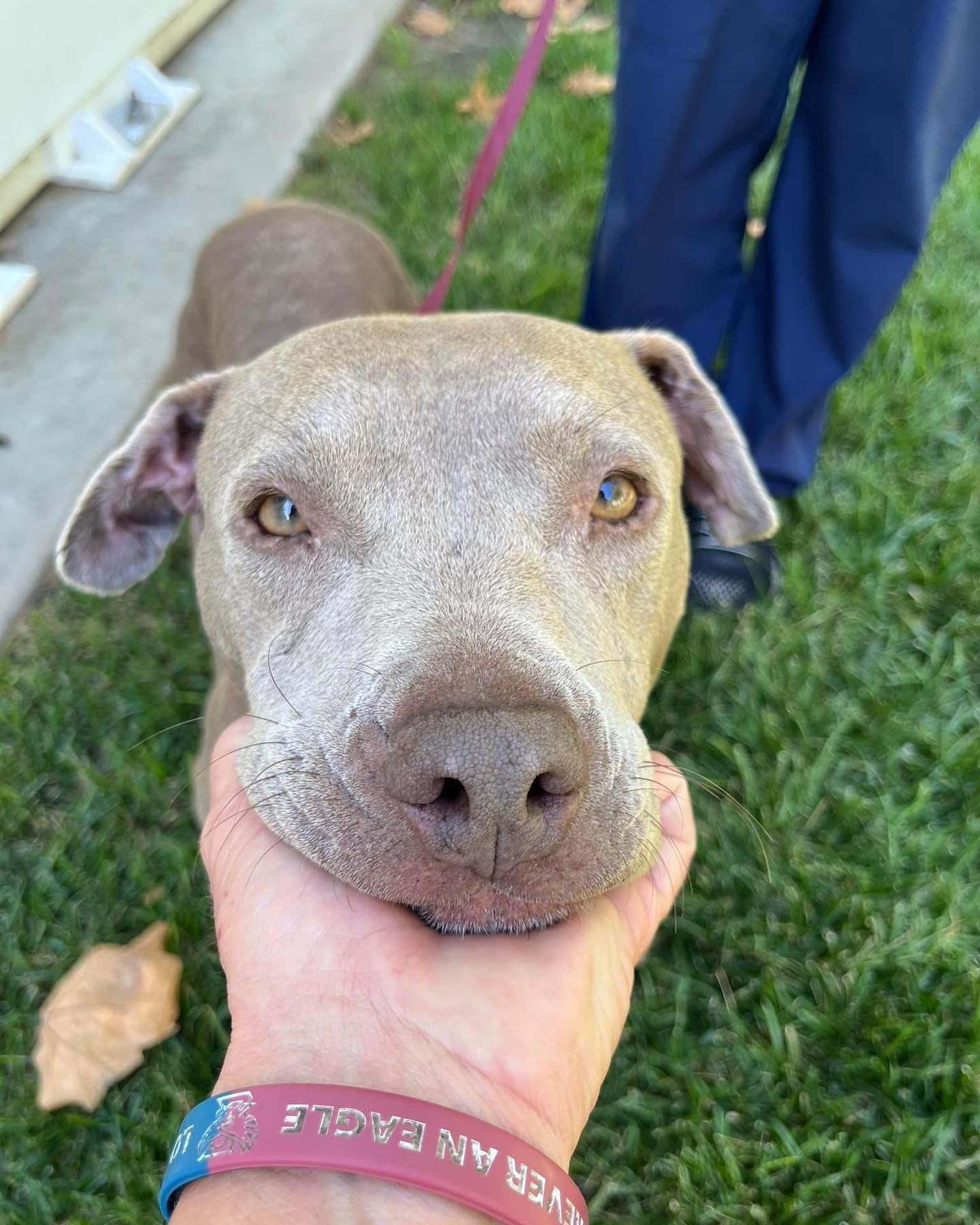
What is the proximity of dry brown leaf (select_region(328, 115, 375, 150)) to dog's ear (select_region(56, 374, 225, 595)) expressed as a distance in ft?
Answer: 13.0

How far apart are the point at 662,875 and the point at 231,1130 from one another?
1004mm

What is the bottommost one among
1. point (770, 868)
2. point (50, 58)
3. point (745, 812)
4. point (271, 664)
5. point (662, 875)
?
point (770, 868)

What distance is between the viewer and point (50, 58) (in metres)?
4.80

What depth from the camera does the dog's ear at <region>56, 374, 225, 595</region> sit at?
2.53 m

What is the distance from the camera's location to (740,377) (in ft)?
12.3

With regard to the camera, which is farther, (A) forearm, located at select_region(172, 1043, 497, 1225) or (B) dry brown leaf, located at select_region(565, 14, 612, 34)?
(B) dry brown leaf, located at select_region(565, 14, 612, 34)

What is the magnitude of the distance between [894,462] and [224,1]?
5.79m

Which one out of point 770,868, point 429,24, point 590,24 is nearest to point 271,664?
point 770,868

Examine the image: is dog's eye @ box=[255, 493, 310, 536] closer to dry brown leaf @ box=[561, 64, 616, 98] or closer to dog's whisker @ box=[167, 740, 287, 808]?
dog's whisker @ box=[167, 740, 287, 808]

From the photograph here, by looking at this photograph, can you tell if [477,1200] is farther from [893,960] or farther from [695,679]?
[695,679]

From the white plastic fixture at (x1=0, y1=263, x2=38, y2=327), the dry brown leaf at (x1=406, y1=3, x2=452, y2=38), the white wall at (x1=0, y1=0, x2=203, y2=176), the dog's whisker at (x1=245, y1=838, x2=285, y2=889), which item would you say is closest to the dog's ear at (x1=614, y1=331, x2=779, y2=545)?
the dog's whisker at (x1=245, y1=838, x2=285, y2=889)

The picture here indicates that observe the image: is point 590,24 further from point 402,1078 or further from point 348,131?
point 402,1078

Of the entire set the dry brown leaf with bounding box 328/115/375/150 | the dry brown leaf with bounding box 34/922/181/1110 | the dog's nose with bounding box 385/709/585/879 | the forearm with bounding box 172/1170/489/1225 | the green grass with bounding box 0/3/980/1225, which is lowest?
the green grass with bounding box 0/3/980/1225

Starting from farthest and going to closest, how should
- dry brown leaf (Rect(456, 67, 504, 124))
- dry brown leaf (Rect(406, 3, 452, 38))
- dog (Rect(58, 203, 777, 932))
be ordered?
1. dry brown leaf (Rect(406, 3, 452, 38))
2. dry brown leaf (Rect(456, 67, 504, 124))
3. dog (Rect(58, 203, 777, 932))
